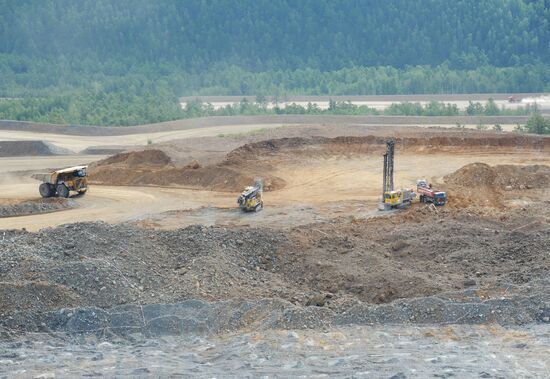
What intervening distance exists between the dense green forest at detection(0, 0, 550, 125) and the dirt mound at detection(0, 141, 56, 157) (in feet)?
80.8

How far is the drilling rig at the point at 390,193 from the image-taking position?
109 ft

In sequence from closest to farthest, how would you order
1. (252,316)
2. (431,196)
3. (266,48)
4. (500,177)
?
(252,316), (431,196), (500,177), (266,48)

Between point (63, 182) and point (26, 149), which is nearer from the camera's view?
point (63, 182)

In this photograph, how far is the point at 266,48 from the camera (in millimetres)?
99688

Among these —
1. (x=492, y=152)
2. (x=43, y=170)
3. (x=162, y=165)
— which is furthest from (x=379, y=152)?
(x=43, y=170)

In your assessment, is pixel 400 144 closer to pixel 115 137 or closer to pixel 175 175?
pixel 175 175

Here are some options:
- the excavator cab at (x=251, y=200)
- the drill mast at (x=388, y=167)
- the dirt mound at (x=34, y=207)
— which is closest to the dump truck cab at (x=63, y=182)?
the dirt mound at (x=34, y=207)

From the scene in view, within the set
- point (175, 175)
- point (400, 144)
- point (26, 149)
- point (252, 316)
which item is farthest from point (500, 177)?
point (26, 149)

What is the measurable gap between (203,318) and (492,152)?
2778 centimetres

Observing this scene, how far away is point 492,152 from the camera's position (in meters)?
46.7

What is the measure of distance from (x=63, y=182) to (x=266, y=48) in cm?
6520

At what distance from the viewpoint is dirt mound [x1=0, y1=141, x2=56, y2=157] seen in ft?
170

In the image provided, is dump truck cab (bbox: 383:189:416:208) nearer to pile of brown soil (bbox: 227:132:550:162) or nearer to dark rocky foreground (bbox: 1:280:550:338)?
dark rocky foreground (bbox: 1:280:550:338)

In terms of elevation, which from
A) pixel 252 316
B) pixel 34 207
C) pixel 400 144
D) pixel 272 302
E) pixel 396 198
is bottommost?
pixel 252 316
